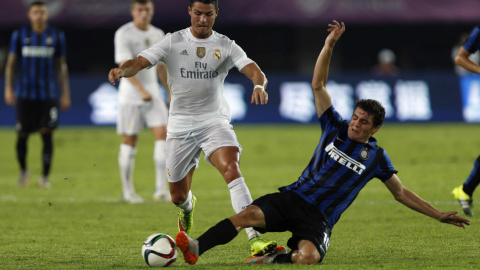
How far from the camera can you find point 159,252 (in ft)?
19.4

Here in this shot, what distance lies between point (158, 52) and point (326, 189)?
167cm

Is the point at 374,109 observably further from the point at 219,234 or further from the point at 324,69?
the point at 219,234

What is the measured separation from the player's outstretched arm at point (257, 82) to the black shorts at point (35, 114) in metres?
5.82

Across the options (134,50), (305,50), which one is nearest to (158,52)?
(134,50)

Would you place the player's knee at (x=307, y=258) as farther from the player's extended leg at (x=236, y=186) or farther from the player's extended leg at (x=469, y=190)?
the player's extended leg at (x=469, y=190)

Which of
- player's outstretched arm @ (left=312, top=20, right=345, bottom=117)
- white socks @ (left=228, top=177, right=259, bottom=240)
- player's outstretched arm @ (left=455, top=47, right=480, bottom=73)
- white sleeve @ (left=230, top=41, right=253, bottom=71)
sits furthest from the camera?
player's outstretched arm @ (left=455, top=47, right=480, bottom=73)

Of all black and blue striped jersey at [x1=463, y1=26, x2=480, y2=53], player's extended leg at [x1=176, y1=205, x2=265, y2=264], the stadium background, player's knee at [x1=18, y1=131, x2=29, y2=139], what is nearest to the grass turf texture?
player's extended leg at [x1=176, y1=205, x2=265, y2=264]

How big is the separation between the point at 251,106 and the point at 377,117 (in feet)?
49.6

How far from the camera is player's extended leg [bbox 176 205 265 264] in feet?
18.9

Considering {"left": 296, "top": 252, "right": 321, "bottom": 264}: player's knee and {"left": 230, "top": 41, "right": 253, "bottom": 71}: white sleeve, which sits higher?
{"left": 230, "top": 41, "right": 253, "bottom": 71}: white sleeve

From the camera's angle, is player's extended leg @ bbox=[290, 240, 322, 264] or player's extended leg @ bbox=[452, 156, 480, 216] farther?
player's extended leg @ bbox=[452, 156, 480, 216]

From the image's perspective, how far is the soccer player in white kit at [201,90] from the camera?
6656 mm

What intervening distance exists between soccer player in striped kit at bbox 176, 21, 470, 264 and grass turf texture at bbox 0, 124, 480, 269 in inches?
9.6

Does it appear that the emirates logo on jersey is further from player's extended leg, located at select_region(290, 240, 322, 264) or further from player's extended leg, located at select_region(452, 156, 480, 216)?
player's extended leg, located at select_region(452, 156, 480, 216)
